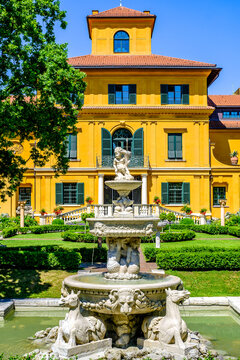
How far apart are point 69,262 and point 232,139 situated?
26932 millimetres

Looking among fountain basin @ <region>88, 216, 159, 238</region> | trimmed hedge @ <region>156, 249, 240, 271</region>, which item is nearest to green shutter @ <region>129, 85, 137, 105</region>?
trimmed hedge @ <region>156, 249, 240, 271</region>

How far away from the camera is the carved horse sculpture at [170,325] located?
725 centimetres

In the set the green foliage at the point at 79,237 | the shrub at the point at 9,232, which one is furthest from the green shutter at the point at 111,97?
the green foliage at the point at 79,237

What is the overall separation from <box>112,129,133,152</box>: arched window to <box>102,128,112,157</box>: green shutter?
1.96ft

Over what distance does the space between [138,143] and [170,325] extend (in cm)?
2552

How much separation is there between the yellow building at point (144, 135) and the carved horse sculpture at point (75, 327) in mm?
24414

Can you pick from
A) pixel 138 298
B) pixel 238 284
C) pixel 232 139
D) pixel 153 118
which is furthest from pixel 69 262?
pixel 232 139

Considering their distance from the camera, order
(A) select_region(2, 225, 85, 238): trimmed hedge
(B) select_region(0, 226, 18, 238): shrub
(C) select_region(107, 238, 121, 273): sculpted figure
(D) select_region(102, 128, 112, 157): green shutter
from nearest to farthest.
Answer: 1. (C) select_region(107, 238, 121, 273): sculpted figure
2. (B) select_region(0, 226, 18, 238): shrub
3. (A) select_region(2, 225, 85, 238): trimmed hedge
4. (D) select_region(102, 128, 112, 157): green shutter

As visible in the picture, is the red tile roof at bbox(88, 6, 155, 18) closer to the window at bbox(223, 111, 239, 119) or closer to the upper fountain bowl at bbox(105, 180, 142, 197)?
the window at bbox(223, 111, 239, 119)

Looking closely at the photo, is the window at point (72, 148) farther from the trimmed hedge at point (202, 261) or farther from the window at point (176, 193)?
the trimmed hedge at point (202, 261)

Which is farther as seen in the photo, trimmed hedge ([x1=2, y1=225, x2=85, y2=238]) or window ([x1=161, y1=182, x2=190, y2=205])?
window ([x1=161, y1=182, x2=190, y2=205])

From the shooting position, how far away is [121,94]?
107 ft

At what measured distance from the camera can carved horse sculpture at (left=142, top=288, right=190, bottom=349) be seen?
286 inches

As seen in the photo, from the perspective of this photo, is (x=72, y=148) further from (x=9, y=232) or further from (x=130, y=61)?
(x=9, y=232)
